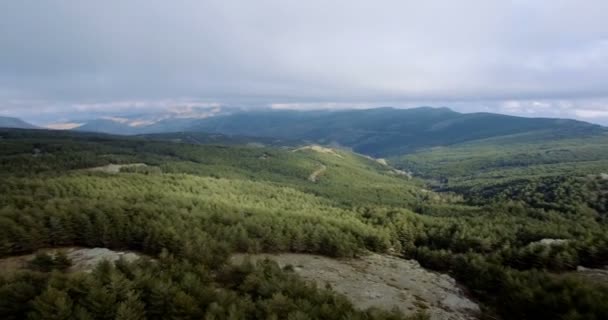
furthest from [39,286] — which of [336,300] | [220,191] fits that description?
[220,191]

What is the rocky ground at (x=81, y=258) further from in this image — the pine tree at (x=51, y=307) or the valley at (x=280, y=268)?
the pine tree at (x=51, y=307)

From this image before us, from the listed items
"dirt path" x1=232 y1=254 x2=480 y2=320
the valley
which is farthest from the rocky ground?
"dirt path" x1=232 y1=254 x2=480 y2=320

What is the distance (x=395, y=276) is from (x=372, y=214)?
45035 millimetres

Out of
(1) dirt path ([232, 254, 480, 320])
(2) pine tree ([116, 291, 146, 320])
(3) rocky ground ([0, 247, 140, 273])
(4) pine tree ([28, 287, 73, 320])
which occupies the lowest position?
(1) dirt path ([232, 254, 480, 320])

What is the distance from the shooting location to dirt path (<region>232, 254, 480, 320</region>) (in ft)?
105

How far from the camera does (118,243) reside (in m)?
39.4

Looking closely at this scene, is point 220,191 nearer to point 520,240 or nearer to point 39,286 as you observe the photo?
point 520,240

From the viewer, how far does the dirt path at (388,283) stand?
3192 cm

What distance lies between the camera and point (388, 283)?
38.8m

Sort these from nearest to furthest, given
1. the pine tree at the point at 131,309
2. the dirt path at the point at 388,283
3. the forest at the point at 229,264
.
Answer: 1. the pine tree at the point at 131,309
2. the forest at the point at 229,264
3. the dirt path at the point at 388,283

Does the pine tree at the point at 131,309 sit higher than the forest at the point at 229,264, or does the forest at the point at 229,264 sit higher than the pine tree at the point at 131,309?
the pine tree at the point at 131,309

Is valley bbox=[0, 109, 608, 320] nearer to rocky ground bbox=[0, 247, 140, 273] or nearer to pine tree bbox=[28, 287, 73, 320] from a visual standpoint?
pine tree bbox=[28, 287, 73, 320]

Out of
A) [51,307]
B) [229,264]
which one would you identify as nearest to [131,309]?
[51,307]

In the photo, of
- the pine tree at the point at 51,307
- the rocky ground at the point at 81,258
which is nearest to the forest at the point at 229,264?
the pine tree at the point at 51,307
